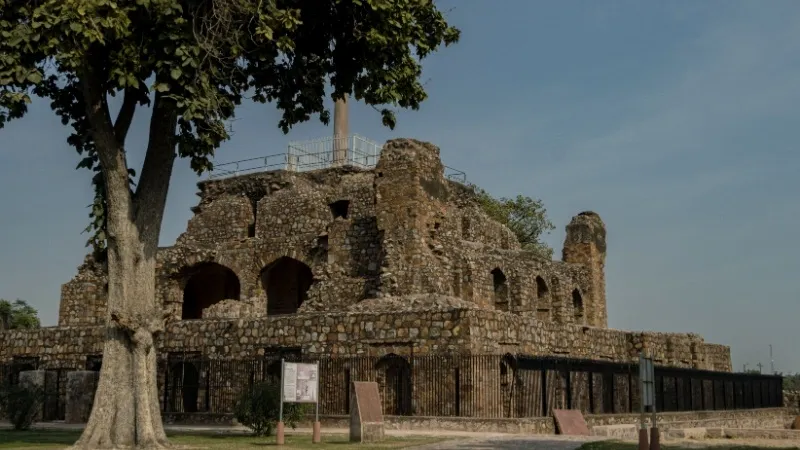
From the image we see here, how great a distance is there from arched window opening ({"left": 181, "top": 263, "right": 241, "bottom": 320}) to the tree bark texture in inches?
837

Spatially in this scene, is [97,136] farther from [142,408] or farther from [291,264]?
[291,264]

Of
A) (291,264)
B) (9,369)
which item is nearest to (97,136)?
(9,369)

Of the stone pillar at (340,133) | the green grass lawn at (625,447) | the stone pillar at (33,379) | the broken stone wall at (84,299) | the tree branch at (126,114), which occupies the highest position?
the stone pillar at (340,133)

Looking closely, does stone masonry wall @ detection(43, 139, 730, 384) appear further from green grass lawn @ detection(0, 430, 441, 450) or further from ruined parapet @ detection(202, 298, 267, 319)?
green grass lawn @ detection(0, 430, 441, 450)

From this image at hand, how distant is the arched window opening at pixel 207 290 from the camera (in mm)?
37719

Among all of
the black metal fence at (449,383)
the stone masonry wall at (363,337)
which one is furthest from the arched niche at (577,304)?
the black metal fence at (449,383)

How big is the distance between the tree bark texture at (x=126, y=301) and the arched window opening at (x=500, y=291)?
17357 millimetres

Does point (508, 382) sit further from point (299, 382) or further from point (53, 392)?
point (53, 392)

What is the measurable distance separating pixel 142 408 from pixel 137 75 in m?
5.46

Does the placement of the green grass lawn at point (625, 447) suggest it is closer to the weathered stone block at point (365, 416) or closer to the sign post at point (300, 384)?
the weathered stone block at point (365, 416)

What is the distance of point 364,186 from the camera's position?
3362cm

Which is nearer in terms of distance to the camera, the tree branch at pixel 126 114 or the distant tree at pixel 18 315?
the tree branch at pixel 126 114

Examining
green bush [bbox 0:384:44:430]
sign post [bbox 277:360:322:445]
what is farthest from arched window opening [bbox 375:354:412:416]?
green bush [bbox 0:384:44:430]

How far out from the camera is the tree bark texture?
50.2 feet
